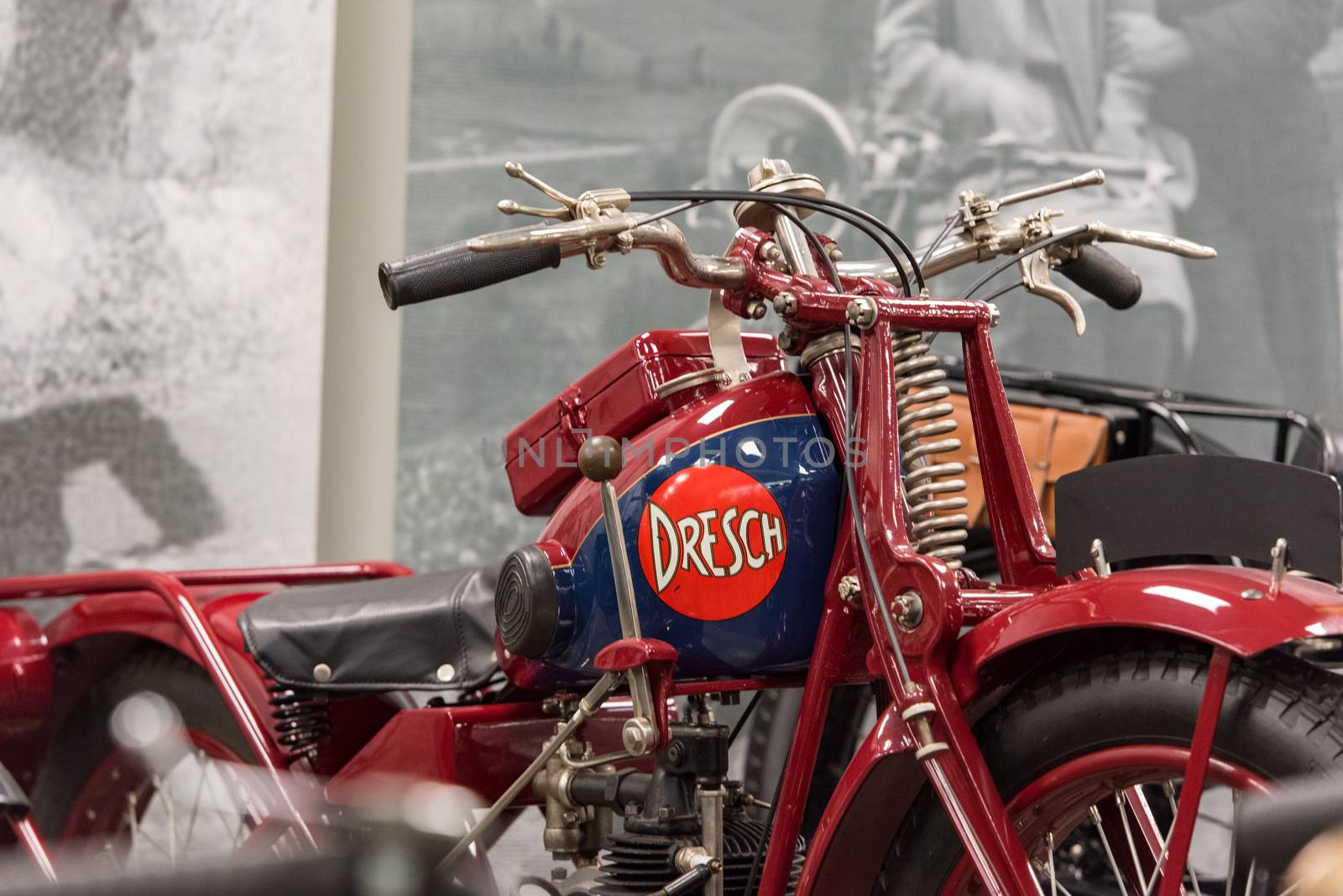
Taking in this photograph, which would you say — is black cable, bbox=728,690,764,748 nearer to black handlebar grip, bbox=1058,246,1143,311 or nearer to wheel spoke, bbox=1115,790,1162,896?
wheel spoke, bbox=1115,790,1162,896

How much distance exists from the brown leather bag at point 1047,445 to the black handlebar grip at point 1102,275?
33.8 inches

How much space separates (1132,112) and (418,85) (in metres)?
1.77

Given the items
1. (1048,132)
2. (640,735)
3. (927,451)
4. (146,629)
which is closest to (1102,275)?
(927,451)

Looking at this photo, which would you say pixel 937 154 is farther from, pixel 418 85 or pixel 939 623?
pixel 939 623

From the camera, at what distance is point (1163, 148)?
3.62 metres

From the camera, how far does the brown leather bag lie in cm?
253

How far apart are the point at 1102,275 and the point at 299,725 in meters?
1.11

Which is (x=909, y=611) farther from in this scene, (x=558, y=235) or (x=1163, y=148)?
(x=1163, y=148)

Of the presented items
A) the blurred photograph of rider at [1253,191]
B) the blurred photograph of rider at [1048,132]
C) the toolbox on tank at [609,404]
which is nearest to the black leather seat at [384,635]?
the toolbox on tank at [609,404]

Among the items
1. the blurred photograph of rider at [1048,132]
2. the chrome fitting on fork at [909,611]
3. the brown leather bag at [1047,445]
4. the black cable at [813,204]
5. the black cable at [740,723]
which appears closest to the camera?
the chrome fitting on fork at [909,611]

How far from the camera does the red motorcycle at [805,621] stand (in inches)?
43.0

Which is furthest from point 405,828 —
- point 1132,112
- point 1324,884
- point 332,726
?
point 1132,112

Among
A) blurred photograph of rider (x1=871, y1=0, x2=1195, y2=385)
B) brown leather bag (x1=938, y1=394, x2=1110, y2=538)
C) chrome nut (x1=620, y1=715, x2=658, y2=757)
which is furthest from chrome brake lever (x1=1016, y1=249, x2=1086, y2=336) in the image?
blurred photograph of rider (x1=871, y1=0, x2=1195, y2=385)

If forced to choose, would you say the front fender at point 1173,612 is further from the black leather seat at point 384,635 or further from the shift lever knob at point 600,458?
the black leather seat at point 384,635
